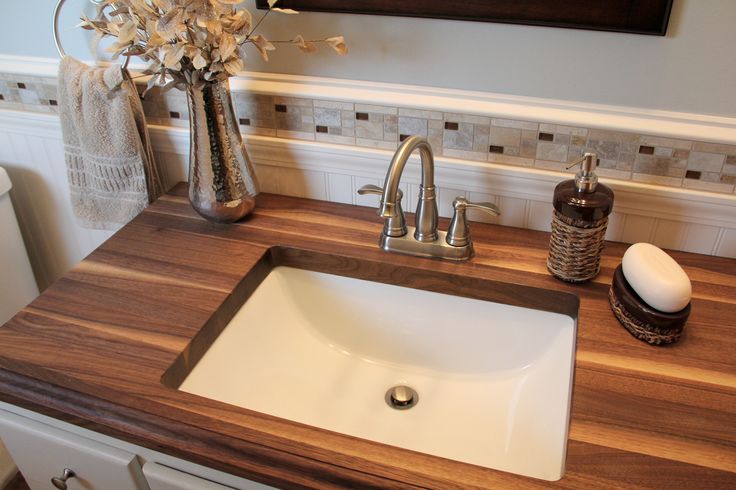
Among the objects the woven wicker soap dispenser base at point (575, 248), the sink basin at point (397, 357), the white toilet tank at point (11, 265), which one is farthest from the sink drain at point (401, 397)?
the white toilet tank at point (11, 265)

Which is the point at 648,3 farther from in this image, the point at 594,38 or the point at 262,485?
the point at 262,485

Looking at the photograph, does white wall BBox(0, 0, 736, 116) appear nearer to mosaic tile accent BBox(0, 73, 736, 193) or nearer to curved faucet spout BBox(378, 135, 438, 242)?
mosaic tile accent BBox(0, 73, 736, 193)

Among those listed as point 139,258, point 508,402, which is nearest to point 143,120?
point 139,258

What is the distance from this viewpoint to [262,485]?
761mm

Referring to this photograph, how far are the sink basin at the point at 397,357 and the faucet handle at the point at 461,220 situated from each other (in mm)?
65

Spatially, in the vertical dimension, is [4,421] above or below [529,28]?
below

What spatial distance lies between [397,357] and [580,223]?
0.39 m

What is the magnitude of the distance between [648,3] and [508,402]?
0.62 m

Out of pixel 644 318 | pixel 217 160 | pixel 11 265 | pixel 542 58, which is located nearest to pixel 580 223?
pixel 644 318

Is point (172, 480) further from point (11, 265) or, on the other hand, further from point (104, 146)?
point (11, 265)

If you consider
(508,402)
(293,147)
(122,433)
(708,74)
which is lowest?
(508,402)

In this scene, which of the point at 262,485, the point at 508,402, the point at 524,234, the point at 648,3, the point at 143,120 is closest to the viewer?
the point at 262,485

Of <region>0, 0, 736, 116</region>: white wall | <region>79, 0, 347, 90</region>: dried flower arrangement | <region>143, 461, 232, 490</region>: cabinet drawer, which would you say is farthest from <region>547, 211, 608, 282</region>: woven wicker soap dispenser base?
<region>143, 461, 232, 490</region>: cabinet drawer

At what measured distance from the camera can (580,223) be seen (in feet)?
2.99
